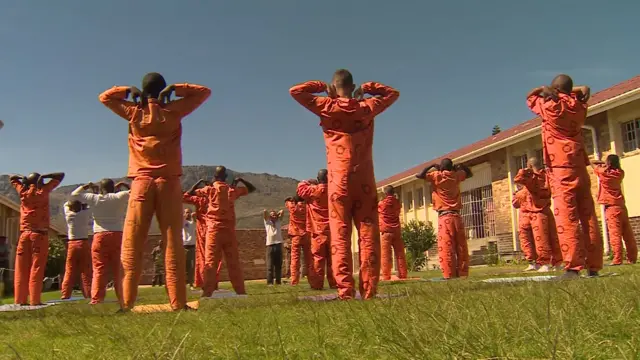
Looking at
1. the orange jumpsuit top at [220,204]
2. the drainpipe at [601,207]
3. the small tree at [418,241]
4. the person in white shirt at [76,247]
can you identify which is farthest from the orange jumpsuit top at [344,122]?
the small tree at [418,241]

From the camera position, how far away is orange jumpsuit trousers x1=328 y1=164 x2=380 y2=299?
5.17m

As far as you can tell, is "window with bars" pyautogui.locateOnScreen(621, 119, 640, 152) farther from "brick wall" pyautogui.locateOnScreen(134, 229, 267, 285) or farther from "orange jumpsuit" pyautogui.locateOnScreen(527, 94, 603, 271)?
"brick wall" pyautogui.locateOnScreen(134, 229, 267, 285)

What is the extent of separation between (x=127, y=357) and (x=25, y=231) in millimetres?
7933

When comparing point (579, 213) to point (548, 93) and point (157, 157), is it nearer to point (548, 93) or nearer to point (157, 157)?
point (548, 93)

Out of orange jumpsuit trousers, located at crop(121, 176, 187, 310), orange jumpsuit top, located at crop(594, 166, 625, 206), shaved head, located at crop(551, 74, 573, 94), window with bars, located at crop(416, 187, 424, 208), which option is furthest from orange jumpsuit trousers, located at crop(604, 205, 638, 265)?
window with bars, located at crop(416, 187, 424, 208)

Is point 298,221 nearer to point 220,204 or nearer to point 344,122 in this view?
point 220,204

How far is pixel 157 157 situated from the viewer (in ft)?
17.4

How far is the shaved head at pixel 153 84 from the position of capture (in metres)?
5.46

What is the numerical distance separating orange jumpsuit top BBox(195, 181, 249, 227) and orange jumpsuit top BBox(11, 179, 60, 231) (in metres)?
2.63

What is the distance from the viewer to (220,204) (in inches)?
334

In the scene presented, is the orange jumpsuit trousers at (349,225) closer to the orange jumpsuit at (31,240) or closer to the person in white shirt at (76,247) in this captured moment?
the orange jumpsuit at (31,240)

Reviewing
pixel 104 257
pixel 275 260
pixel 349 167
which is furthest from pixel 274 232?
pixel 349 167

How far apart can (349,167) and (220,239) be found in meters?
3.71

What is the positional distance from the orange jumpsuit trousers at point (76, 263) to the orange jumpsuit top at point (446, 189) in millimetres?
6269
